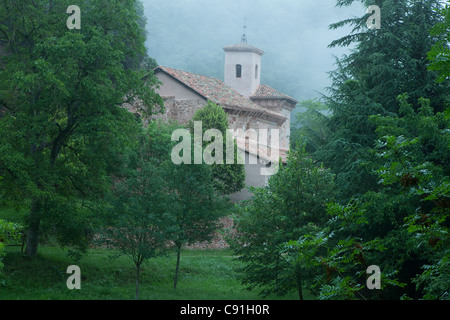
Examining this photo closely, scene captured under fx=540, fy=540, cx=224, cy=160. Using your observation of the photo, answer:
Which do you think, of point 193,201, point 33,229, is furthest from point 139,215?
point 33,229

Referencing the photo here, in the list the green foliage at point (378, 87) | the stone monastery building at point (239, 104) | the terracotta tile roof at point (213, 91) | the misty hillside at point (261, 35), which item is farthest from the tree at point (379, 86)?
the misty hillside at point (261, 35)

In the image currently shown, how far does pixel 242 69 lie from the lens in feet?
154

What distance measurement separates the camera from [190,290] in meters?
19.0

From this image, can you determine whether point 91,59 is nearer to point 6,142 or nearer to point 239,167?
point 6,142

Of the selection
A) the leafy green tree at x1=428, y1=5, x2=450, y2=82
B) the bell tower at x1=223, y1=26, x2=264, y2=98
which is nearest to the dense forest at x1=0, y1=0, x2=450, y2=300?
the leafy green tree at x1=428, y1=5, x2=450, y2=82

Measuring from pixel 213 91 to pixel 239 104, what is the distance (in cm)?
199

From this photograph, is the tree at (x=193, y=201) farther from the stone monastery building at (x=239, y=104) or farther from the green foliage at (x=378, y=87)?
the stone monastery building at (x=239, y=104)

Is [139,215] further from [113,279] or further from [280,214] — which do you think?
[280,214]

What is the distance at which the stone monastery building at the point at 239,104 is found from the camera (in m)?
29.9

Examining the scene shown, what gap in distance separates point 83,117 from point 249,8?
6773 cm

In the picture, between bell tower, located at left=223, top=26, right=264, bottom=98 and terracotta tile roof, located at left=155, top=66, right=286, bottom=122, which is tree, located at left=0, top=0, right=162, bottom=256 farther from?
bell tower, located at left=223, top=26, right=264, bottom=98

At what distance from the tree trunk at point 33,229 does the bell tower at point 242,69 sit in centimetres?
3029
